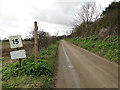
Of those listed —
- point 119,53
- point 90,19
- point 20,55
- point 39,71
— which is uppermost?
point 90,19

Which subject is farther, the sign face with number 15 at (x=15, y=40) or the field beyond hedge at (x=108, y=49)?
the field beyond hedge at (x=108, y=49)

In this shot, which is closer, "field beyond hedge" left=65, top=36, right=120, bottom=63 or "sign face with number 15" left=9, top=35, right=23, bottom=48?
"sign face with number 15" left=9, top=35, right=23, bottom=48

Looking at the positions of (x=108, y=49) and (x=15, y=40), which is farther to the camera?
(x=108, y=49)

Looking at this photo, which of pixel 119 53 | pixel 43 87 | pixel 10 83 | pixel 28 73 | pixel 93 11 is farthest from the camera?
pixel 93 11

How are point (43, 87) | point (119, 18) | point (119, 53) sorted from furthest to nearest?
point (119, 18), point (119, 53), point (43, 87)

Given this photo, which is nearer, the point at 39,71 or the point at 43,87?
the point at 43,87

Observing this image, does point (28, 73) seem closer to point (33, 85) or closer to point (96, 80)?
point (33, 85)

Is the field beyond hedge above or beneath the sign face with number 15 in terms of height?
beneath

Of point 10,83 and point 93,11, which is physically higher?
point 93,11

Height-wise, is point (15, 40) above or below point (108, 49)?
above

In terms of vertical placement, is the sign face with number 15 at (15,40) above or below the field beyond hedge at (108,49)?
above

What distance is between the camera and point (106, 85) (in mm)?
2908

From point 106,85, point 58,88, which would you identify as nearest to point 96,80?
point 106,85

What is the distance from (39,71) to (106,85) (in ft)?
10.2
